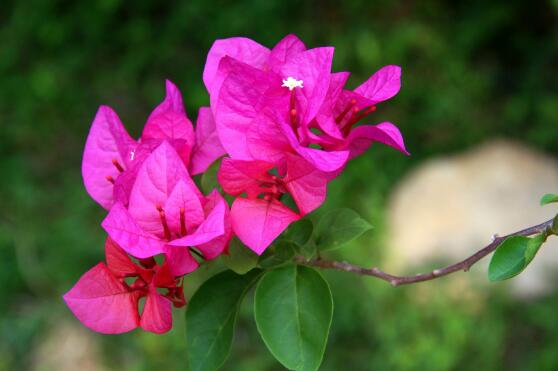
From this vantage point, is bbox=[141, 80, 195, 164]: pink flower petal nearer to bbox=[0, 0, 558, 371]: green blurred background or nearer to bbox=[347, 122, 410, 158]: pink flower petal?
bbox=[347, 122, 410, 158]: pink flower petal

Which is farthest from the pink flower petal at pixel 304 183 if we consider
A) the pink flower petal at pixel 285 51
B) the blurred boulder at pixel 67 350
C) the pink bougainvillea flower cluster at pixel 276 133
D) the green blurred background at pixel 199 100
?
the blurred boulder at pixel 67 350

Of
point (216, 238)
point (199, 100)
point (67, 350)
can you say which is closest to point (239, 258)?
point (216, 238)

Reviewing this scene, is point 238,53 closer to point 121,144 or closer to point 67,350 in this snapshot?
point 121,144

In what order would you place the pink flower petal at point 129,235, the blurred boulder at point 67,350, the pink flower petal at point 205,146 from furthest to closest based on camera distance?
the blurred boulder at point 67,350, the pink flower petal at point 205,146, the pink flower petal at point 129,235

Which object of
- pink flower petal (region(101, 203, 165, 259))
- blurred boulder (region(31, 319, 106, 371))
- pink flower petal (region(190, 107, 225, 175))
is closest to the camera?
pink flower petal (region(101, 203, 165, 259))

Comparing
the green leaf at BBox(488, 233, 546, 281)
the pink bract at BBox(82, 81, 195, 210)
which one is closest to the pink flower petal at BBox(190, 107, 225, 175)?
the pink bract at BBox(82, 81, 195, 210)

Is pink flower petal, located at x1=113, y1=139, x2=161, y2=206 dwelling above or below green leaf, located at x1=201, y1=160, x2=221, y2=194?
above

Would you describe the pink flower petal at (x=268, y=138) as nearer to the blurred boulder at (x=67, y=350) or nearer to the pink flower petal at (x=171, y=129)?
the pink flower petal at (x=171, y=129)
